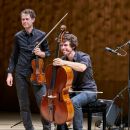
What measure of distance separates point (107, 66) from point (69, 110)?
340 cm

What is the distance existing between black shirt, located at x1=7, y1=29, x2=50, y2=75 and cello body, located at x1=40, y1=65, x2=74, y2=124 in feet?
1.73

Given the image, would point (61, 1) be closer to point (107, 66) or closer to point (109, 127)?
point (107, 66)

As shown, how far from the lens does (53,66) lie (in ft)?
15.6

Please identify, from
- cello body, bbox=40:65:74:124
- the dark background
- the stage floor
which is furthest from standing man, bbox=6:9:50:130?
the dark background

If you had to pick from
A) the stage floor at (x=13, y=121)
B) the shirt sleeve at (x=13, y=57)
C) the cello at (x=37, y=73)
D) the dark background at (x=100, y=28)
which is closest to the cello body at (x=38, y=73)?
the cello at (x=37, y=73)

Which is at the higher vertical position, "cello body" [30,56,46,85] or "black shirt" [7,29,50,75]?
"black shirt" [7,29,50,75]

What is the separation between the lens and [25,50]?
527cm

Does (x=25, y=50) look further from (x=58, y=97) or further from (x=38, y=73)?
(x=58, y=97)

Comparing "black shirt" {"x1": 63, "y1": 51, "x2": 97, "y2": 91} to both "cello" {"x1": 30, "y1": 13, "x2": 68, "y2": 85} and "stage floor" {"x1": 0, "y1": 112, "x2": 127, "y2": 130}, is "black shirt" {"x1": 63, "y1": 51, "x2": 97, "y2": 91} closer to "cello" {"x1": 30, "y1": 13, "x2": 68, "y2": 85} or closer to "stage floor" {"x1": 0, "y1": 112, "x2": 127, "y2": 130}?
"cello" {"x1": 30, "y1": 13, "x2": 68, "y2": 85}

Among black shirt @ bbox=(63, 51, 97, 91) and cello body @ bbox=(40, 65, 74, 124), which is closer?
cello body @ bbox=(40, 65, 74, 124)

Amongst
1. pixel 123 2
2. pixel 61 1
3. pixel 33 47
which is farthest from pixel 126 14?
pixel 33 47

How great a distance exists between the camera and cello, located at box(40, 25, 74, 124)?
4.61 metres

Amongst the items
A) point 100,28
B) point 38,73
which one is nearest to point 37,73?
point 38,73

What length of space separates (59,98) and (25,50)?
2.97ft
